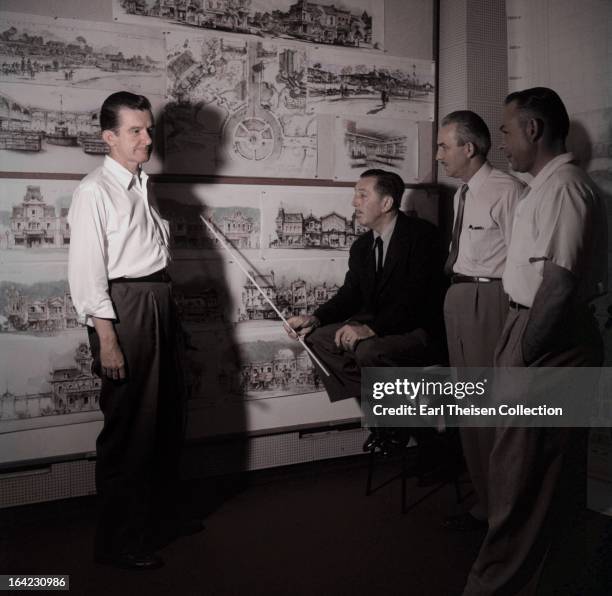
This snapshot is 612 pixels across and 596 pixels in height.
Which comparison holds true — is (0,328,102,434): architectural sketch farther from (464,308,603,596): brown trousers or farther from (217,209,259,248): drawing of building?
(464,308,603,596): brown trousers

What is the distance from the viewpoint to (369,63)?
12.1 ft

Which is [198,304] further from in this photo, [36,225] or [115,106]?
[115,106]

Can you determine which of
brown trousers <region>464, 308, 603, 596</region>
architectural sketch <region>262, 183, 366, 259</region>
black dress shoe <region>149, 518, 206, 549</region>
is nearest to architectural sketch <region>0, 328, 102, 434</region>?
black dress shoe <region>149, 518, 206, 549</region>

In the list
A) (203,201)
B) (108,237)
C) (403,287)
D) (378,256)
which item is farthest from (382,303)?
(108,237)

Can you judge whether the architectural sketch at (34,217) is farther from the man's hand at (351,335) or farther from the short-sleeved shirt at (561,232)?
the short-sleeved shirt at (561,232)

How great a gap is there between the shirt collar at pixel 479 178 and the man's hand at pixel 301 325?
3.48 ft

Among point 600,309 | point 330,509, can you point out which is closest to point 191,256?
point 330,509

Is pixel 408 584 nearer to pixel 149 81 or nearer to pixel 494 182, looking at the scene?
pixel 494 182

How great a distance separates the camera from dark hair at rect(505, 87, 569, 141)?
89.2 inches

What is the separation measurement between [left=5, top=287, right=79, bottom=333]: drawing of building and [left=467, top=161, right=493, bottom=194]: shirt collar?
1.94 metres

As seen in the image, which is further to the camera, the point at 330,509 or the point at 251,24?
the point at 251,24

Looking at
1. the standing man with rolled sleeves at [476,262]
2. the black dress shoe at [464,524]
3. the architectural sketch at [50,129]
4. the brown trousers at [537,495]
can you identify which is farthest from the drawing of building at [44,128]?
the black dress shoe at [464,524]

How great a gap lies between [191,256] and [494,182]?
59.6 inches

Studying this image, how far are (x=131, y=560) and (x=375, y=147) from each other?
2503 millimetres
